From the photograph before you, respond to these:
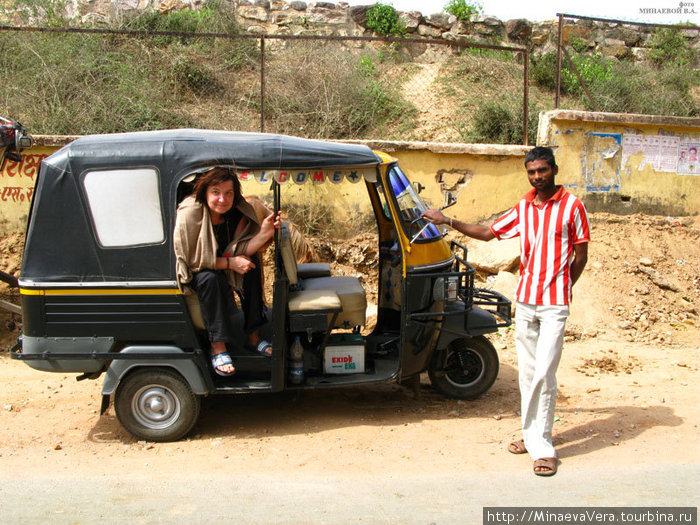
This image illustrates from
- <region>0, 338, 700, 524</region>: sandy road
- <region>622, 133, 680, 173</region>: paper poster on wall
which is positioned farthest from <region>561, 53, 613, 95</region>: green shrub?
<region>0, 338, 700, 524</region>: sandy road

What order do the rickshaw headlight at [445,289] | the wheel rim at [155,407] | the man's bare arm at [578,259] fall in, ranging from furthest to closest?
the rickshaw headlight at [445,289] < the wheel rim at [155,407] < the man's bare arm at [578,259]

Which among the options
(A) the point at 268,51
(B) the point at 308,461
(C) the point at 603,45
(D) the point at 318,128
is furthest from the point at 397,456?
(C) the point at 603,45

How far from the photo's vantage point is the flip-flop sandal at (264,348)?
4965 millimetres

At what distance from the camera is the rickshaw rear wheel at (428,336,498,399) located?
558cm

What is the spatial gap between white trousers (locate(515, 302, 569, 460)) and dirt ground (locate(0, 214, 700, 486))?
22cm

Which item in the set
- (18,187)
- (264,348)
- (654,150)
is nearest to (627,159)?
(654,150)

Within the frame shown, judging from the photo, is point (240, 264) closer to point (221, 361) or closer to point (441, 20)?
point (221, 361)

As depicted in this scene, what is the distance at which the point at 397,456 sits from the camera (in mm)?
4637

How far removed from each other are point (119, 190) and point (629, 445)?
4.16 metres

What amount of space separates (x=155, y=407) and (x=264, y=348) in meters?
0.93

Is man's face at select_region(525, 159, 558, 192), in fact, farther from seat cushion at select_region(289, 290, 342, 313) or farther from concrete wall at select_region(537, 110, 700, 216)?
concrete wall at select_region(537, 110, 700, 216)

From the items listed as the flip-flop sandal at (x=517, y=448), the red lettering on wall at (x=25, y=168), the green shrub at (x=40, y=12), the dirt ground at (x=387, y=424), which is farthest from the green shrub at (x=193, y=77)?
the flip-flop sandal at (x=517, y=448)

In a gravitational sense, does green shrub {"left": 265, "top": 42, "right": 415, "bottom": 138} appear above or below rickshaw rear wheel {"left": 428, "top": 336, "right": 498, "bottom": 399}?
above

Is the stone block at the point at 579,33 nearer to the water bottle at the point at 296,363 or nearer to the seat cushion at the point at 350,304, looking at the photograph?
the seat cushion at the point at 350,304
